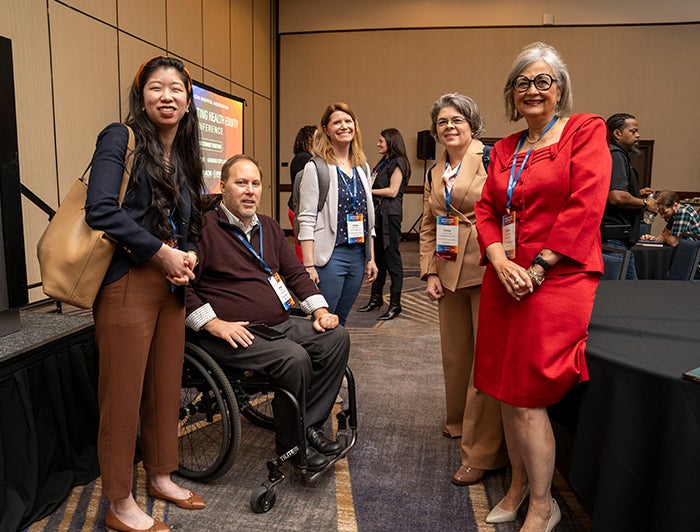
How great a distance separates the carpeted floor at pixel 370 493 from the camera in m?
1.84

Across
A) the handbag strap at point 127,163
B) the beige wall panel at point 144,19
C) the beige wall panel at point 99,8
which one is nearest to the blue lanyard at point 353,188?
the handbag strap at point 127,163

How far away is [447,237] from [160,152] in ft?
3.71

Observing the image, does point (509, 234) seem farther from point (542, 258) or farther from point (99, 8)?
point (99, 8)

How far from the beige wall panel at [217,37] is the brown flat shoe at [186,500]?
6567 mm

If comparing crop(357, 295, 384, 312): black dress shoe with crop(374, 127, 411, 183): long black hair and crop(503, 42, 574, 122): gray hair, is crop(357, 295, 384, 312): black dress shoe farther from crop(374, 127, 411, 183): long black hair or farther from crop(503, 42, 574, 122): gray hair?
crop(503, 42, 574, 122): gray hair

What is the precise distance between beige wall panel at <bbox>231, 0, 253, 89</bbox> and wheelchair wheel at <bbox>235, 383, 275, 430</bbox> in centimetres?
668

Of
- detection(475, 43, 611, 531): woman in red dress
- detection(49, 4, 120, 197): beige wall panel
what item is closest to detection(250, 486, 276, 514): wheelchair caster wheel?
detection(475, 43, 611, 531): woman in red dress

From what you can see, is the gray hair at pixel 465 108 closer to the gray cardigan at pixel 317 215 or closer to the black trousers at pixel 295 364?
the gray cardigan at pixel 317 215

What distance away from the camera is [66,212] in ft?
5.08

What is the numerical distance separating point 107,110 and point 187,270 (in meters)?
4.52

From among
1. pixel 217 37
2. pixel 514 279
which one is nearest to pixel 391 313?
pixel 514 279

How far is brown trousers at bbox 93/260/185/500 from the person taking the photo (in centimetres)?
162

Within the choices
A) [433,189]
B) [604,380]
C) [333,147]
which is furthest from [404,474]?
[333,147]

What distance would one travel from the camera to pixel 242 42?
8711 millimetres
